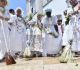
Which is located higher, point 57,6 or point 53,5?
point 53,5

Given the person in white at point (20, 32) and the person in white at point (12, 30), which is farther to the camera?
the person in white at point (20, 32)

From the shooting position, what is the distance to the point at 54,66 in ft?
38.2

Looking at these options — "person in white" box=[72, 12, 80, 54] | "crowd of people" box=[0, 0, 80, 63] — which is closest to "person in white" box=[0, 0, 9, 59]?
"crowd of people" box=[0, 0, 80, 63]

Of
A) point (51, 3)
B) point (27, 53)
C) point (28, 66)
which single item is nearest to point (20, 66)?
point (28, 66)

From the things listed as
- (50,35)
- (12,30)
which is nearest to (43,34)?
(50,35)

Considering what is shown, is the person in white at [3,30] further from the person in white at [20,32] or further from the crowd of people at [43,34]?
the person in white at [20,32]

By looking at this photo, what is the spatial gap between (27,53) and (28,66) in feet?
13.6

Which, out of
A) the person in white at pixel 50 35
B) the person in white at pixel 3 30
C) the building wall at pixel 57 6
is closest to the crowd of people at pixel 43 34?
the person in white at pixel 50 35

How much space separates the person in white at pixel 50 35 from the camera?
16516 millimetres

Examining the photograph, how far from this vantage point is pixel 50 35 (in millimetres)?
16766

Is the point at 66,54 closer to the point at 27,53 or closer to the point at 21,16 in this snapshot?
the point at 27,53

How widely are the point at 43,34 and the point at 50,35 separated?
296 millimetres

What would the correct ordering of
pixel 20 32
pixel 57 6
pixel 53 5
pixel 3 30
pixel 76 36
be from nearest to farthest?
pixel 3 30 < pixel 76 36 < pixel 20 32 < pixel 57 6 < pixel 53 5

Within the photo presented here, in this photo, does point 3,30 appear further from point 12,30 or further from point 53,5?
point 53,5
